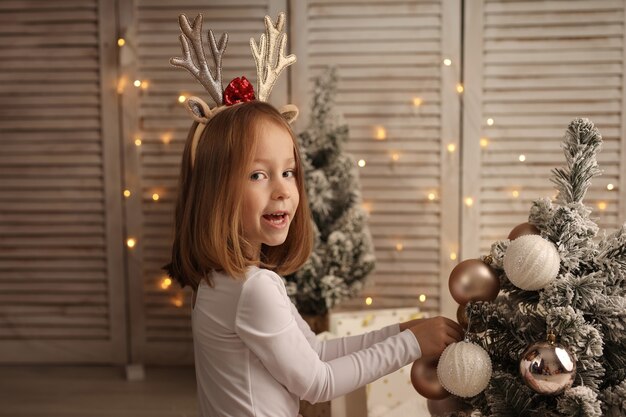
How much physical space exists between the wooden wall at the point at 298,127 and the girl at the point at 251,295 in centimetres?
134

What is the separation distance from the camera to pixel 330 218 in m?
2.24

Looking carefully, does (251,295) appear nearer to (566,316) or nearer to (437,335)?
(437,335)

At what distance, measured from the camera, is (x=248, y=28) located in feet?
8.06

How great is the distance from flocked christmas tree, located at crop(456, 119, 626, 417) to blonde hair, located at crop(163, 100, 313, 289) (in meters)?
0.41

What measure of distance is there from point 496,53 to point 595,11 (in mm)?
372

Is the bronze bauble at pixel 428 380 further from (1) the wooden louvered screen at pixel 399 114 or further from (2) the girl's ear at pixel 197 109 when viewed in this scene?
(1) the wooden louvered screen at pixel 399 114

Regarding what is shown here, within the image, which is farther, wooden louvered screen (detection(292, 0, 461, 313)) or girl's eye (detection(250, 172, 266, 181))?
wooden louvered screen (detection(292, 0, 461, 313))

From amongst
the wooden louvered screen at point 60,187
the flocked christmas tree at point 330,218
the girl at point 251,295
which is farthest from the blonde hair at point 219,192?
the wooden louvered screen at point 60,187

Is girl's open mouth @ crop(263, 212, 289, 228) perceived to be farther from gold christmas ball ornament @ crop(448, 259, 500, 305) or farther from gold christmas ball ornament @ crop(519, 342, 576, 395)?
gold christmas ball ornament @ crop(519, 342, 576, 395)

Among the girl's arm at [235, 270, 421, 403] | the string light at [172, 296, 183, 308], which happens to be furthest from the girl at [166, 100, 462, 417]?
the string light at [172, 296, 183, 308]

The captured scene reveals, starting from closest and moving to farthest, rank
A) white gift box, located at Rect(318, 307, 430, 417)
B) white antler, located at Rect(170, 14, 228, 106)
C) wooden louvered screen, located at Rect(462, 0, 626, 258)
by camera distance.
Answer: white antler, located at Rect(170, 14, 228, 106), white gift box, located at Rect(318, 307, 430, 417), wooden louvered screen, located at Rect(462, 0, 626, 258)

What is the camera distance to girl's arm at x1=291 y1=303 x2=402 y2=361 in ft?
4.07

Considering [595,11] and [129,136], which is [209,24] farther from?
[595,11]

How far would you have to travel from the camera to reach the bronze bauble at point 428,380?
40.8 inches
